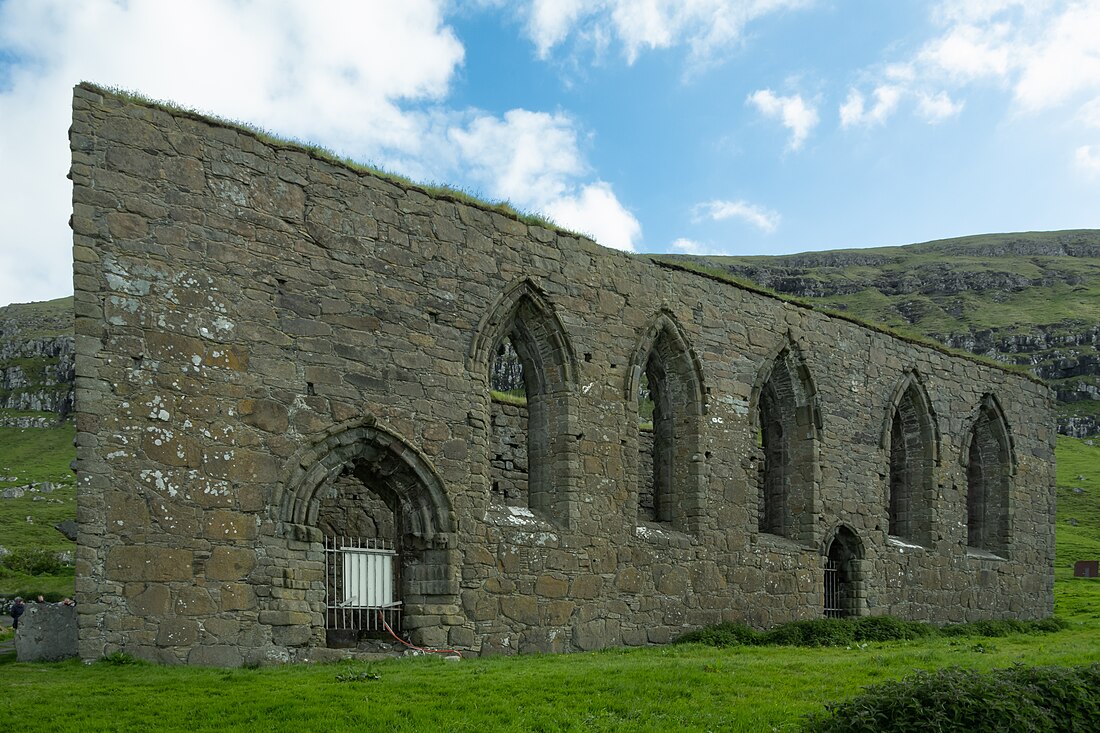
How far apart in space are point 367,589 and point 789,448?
998 cm

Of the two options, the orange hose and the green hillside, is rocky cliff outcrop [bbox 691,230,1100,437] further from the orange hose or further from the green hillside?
the orange hose

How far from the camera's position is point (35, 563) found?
3625cm

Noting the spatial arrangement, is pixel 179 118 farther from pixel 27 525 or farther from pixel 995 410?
pixel 27 525

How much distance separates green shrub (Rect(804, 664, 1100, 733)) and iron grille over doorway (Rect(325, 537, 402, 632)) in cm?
716

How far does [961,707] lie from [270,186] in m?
10.5

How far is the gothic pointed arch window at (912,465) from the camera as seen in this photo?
77.5ft

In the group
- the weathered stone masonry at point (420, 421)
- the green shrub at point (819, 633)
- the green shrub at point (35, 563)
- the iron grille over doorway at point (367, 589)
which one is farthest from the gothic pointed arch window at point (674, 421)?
the green shrub at point (35, 563)

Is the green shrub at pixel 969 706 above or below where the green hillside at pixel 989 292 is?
below

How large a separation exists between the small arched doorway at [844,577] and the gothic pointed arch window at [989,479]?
19.0 ft

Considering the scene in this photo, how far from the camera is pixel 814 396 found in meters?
21.3

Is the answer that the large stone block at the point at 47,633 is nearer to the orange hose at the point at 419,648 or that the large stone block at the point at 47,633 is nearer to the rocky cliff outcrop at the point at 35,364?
the orange hose at the point at 419,648

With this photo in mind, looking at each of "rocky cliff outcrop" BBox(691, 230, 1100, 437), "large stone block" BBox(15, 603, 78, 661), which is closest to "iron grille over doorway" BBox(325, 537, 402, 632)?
"large stone block" BBox(15, 603, 78, 661)

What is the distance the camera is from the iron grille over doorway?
14.5 m

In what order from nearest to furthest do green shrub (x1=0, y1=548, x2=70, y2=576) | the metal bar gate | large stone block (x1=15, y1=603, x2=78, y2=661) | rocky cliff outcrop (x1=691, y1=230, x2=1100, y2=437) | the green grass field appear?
the green grass field
large stone block (x1=15, y1=603, x2=78, y2=661)
the metal bar gate
green shrub (x1=0, y1=548, x2=70, y2=576)
rocky cliff outcrop (x1=691, y1=230, x2=1100, y2=437)
